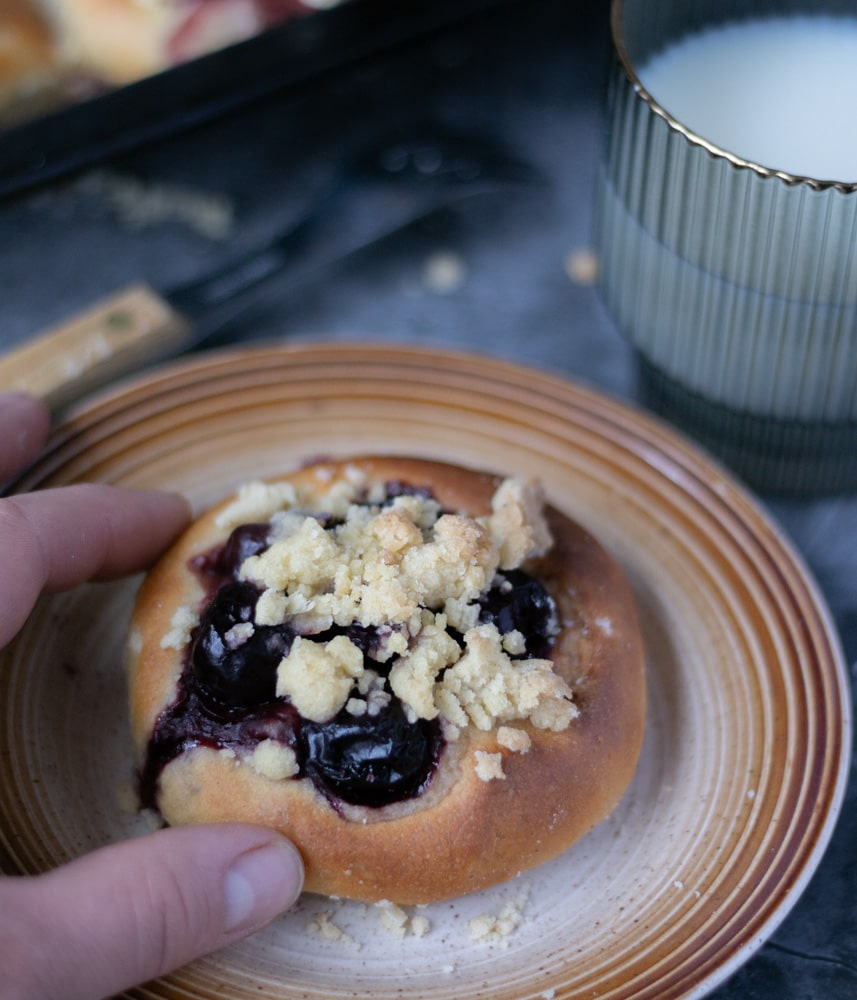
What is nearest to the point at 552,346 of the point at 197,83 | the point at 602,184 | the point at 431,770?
the point at 602,184

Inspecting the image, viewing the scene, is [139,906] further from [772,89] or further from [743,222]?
[772,89]

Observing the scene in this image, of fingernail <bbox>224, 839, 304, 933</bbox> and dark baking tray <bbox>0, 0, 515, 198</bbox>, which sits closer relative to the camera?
fingernail <bbox>224, 839, 304, 933</bbox>

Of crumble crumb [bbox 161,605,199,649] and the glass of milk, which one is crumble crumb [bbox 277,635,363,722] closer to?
crumble crumb [bbox 161,605,199,649]

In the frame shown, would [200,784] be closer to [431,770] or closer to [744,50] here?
[431,770]

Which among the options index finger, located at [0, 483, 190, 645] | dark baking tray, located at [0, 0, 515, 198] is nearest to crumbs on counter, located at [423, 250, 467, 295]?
dark baking tray, located at [0, 0, 515, 198]

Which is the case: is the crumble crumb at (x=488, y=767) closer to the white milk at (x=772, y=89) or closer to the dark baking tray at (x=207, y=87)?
the white milk at (x=772, y=89)

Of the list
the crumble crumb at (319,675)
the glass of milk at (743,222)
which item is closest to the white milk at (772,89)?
the glass of milk at (743,222)
